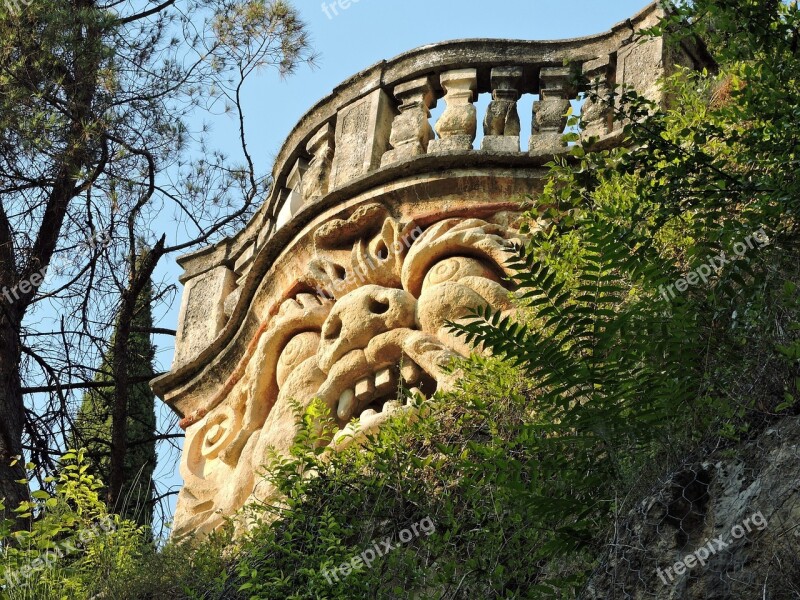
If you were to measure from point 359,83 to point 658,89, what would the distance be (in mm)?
1938

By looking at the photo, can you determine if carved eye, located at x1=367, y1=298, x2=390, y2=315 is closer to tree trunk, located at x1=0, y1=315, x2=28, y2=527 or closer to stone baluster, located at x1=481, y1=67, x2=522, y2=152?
stone baluster, located at x1=481, y1=67, x2=522, y2=152

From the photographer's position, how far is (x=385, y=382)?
818 centimetres

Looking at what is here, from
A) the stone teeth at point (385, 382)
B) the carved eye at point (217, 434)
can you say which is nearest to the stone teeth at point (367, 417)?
the stone teeth at point (385, 382)

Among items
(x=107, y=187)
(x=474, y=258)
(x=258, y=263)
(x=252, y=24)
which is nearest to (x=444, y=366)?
(x=474, y=258)

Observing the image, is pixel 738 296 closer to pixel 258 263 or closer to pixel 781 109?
pixel 781 109

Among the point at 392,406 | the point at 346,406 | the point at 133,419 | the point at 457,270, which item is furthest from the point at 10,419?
the point at 457,270

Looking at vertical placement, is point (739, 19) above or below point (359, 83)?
below

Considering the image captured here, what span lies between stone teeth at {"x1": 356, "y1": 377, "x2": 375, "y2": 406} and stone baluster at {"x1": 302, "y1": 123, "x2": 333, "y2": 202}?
4.53 ft

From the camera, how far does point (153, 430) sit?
39.0 ft

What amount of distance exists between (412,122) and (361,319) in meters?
1.40

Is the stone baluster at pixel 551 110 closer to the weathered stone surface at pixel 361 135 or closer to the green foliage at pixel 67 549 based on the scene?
the weathered stone surface at pixel 361 135

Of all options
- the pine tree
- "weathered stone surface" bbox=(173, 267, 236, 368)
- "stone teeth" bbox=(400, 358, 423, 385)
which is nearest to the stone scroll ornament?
"stone teeth" bbox=(400, 358, 423, 385)

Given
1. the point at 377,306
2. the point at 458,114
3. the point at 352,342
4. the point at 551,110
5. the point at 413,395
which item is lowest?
the point at 413,395

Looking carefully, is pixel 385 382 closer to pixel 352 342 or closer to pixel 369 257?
pixel 352 342
